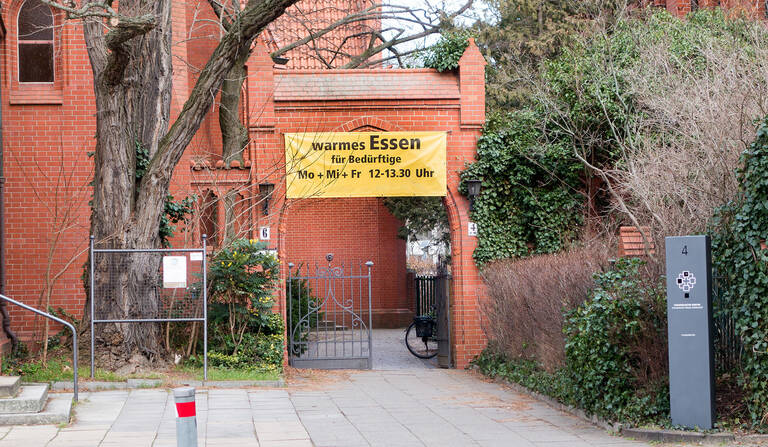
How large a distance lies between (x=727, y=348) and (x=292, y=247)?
1977 centimetres

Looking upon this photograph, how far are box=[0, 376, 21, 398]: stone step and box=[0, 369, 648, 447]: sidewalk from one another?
0.76 metres

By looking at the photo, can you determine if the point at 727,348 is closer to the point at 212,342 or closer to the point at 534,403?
the point at 534,403

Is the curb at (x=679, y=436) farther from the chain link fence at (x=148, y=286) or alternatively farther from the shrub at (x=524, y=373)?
the chain link fence at (x=148, y=286)

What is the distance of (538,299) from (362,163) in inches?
211

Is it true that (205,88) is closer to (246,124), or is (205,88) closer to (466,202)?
(246,124)

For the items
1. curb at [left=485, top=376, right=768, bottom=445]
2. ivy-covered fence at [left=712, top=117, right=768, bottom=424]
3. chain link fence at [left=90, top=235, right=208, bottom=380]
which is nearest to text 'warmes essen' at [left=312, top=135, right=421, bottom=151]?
chain link fence at [left=90, top=235, right=208, bottom=380]

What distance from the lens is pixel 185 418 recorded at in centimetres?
530

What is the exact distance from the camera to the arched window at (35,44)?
676 inches

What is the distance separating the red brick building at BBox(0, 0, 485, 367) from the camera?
16.7m

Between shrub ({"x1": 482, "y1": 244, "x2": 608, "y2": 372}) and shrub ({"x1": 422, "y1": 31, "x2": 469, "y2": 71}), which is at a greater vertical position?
shrub ({"x1": 422, "y1": 31, "x2": 469, "y2": 71})

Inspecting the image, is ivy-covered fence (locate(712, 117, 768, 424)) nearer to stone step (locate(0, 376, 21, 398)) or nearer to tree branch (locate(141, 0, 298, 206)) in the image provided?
tree branch (locate(141, 0, 298, 206))

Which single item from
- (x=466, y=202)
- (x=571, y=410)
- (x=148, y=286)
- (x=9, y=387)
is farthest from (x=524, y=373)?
(x=9, y=387)

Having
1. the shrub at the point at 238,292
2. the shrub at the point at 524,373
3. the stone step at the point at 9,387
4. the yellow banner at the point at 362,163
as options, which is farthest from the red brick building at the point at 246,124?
the stone step at the point at 9,387

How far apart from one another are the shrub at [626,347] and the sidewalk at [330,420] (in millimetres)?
432
